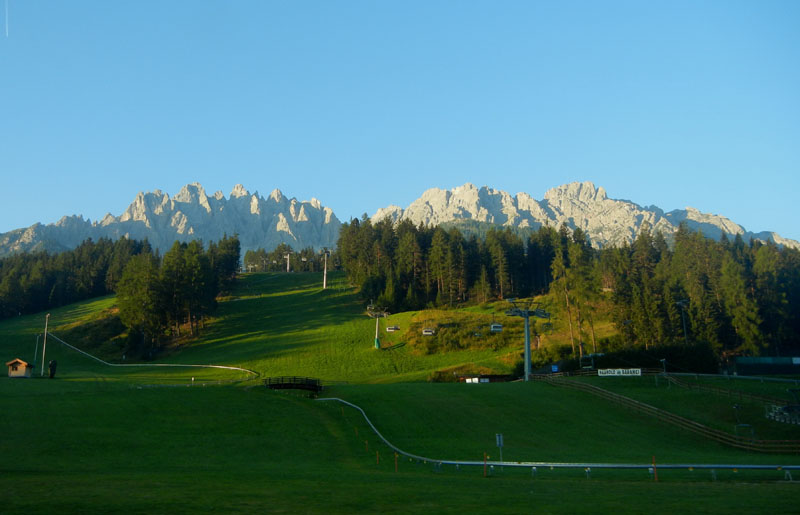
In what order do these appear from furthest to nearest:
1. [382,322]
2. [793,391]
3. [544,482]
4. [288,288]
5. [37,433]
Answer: [288,288] < [382,322] < [793,391] < [37,433] < [544,482]

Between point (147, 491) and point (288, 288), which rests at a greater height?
point (288, 288)

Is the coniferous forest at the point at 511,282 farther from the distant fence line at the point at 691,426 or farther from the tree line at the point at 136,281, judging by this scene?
the distant fence line at the point at 691,426

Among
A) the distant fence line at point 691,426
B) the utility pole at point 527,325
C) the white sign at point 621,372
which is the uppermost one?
the utility pole at point 527,325

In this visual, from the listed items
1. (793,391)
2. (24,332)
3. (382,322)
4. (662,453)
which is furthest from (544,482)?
(24,332)

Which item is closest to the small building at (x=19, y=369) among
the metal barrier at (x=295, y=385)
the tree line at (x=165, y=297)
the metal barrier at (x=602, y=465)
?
the tree line at (x=165, y=297)

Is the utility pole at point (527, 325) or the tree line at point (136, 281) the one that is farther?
the tree line at point (136, 281)

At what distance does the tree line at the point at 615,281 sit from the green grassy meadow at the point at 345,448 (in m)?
23.1

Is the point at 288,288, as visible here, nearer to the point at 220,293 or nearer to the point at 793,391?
the point at 220,293

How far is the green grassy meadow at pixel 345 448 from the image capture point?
674 inches

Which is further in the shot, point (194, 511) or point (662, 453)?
point (662, 453)

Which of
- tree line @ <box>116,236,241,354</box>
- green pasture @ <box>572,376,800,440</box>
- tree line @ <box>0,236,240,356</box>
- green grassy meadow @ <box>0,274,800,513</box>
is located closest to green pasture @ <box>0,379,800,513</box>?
green grassy meadow @ <box>0,274,800,513</box>

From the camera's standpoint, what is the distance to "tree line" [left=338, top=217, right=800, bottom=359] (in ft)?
296

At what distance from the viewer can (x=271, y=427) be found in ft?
134

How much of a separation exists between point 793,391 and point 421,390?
3500cm
